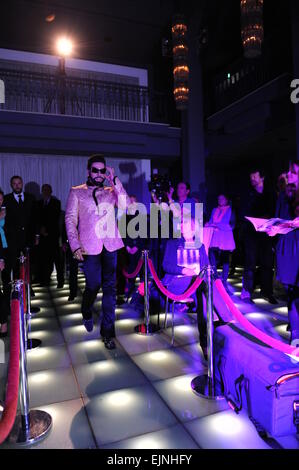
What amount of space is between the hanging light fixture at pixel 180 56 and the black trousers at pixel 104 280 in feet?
11.3

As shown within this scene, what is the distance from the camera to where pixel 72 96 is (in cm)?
909

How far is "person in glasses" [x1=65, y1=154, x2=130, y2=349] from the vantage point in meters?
2.79

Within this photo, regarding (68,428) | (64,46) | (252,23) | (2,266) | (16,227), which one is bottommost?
(68,428)

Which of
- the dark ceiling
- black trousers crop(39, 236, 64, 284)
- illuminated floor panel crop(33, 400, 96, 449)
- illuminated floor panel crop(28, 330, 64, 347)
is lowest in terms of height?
illuminated floor panel crop(33, 400, 96, 449)

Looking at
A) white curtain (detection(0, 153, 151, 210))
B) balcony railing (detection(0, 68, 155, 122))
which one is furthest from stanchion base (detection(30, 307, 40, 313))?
balcony railing (detection(0, 68, 155, 122))

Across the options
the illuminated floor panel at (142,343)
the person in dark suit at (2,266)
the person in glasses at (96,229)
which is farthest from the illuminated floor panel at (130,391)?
the person in glasses at (96,229)

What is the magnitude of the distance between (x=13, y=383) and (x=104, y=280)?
1.50m

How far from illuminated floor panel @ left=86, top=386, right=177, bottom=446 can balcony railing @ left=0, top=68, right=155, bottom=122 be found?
321 inches

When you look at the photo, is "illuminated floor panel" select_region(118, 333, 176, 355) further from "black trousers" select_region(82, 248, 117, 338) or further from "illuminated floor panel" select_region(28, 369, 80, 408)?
"illuminated floor panel" select_region(28, 369, 80, 408)

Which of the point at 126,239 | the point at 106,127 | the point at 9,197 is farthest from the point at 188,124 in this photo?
the point at 9,197

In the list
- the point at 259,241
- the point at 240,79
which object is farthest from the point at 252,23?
the point at 240,79

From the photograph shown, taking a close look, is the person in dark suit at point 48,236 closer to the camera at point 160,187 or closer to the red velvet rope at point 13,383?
the camera at point 160,187

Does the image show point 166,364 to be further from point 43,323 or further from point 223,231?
point 223,231

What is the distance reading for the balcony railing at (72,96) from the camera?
8805 millimetres
